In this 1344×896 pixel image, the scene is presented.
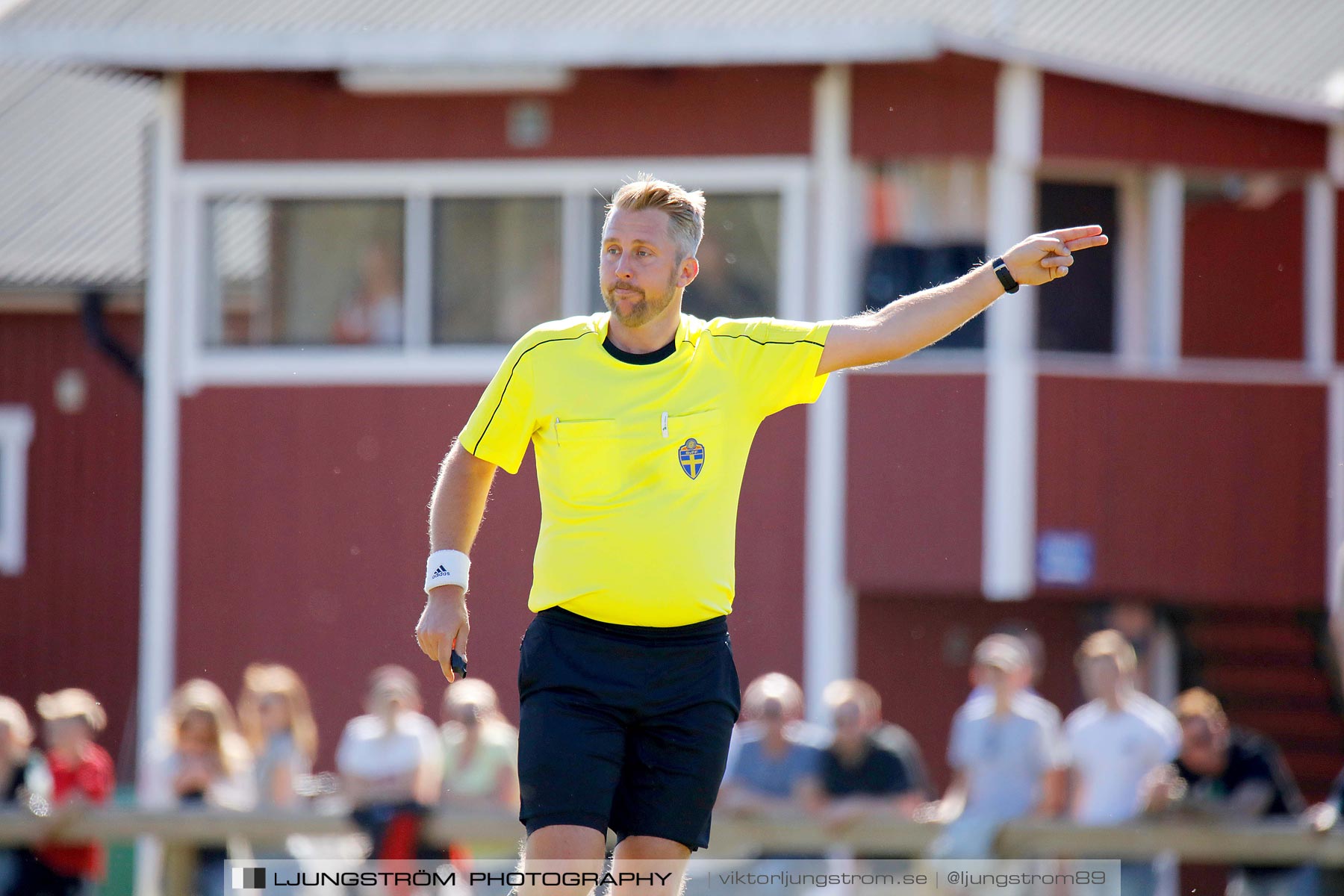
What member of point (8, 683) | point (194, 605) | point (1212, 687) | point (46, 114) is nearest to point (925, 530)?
point (1212, 687)

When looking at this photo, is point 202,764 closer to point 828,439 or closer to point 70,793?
point 70,793

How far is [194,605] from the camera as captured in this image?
45.5 feet

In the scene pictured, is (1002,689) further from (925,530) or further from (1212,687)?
(1212,687)

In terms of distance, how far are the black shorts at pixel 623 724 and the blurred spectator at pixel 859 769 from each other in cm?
490

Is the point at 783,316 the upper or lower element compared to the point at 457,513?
upper

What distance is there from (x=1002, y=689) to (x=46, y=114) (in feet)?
41.1

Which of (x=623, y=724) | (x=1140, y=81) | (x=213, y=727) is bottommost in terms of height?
(x=213, y=727)

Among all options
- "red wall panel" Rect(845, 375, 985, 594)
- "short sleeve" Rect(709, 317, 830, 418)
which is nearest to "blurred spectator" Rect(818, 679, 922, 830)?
"red wall panel" Rect(845, 375, 985, 594)

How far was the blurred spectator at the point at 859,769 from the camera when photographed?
9398mm

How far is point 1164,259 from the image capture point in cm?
1359

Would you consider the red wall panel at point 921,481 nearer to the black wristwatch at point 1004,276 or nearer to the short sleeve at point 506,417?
the black wristwatch at point 1004,276

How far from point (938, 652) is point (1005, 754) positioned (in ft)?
14.2

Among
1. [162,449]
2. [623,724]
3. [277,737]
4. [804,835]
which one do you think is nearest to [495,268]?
[162,449]

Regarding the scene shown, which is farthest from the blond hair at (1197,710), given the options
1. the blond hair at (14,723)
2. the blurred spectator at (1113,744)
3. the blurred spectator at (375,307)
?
the blurred spectator at (375,307)
